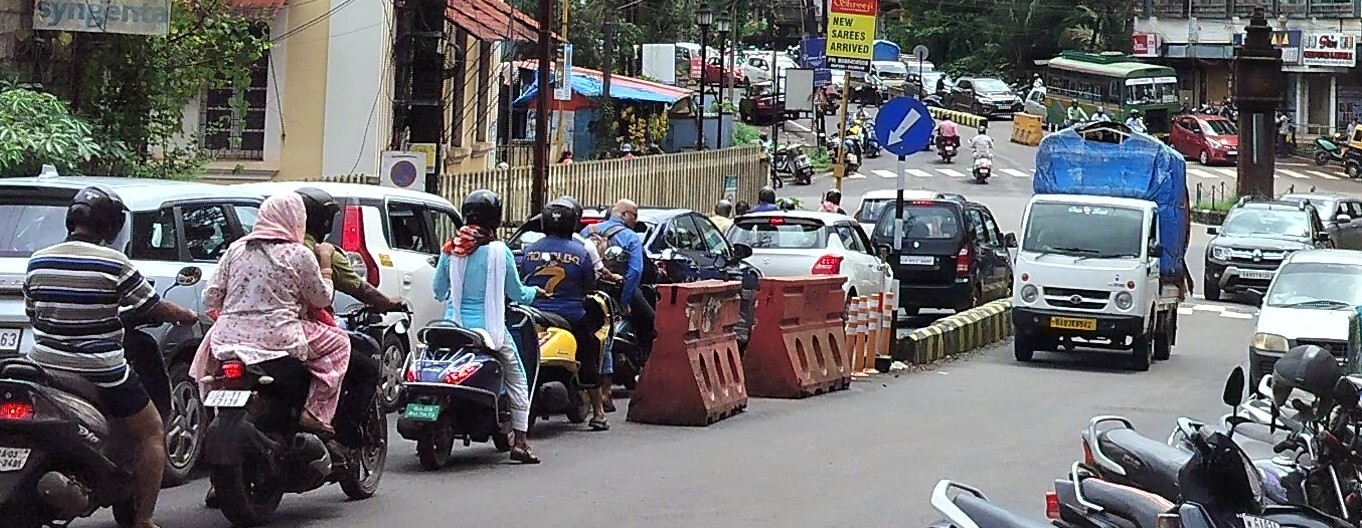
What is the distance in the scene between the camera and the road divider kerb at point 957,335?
2048 centimetres

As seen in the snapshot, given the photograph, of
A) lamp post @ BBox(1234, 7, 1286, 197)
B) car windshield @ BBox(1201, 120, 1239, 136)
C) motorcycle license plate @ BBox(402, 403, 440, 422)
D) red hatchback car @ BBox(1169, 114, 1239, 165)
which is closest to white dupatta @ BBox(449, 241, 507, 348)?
motorcycle license plate @ BBox(402, 403, 440, 422)

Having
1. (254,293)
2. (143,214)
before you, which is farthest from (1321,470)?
(143,214)

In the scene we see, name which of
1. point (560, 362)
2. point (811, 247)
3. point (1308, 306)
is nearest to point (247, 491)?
point (560, 362)

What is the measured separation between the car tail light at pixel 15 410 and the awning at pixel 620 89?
34311 millimetres

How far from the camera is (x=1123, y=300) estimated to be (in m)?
20.8

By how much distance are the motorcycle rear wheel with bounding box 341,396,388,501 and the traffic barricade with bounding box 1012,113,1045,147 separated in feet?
184

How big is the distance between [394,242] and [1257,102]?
34795mm

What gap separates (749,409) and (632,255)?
2312mm

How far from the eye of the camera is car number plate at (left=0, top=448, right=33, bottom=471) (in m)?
7.34

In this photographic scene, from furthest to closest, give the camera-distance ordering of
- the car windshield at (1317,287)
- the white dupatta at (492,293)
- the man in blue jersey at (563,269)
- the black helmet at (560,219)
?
the car windshield at (1317,287), the man in blue jersey at (563,269), the black helmet at (560,219), the white dupatta at (492,293)

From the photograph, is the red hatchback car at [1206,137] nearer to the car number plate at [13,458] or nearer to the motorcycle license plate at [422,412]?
the motorcycle license plate at [422,412]

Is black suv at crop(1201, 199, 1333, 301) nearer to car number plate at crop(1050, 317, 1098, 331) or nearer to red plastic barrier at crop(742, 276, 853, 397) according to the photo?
car number plate at crop(1050, 317, 1098, 331)

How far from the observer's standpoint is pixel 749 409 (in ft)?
51.2

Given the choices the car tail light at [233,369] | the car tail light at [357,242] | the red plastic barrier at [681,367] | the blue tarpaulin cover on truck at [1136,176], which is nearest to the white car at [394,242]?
the car tail light at [357,242]
